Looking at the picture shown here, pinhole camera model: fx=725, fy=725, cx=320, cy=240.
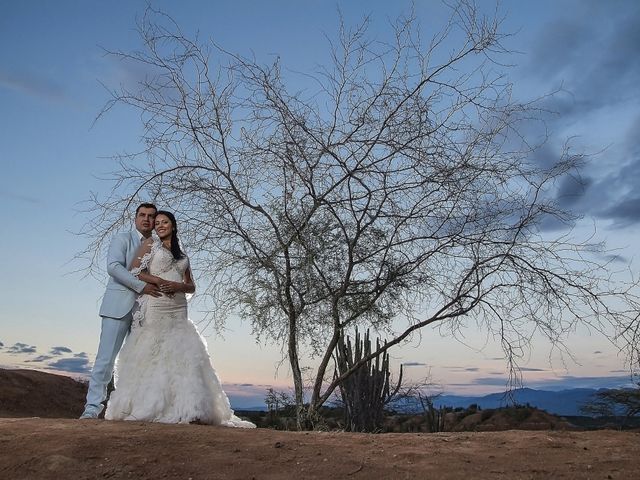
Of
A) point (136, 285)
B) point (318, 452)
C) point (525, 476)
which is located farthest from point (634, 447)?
point (136, 285)

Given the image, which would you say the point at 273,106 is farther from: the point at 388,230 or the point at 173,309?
the point at 173,309

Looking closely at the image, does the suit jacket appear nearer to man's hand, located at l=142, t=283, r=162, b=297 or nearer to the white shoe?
man's hand, located at l=142, t=283, r=162, b=297

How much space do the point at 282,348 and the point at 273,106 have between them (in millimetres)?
3984

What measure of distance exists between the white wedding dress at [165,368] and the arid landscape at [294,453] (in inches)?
19.8

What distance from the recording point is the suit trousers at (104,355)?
910 cm

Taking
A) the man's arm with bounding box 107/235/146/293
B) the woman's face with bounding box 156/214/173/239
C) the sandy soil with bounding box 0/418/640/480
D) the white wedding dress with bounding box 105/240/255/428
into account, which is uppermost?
the woman's face with bounding box 156/214/173/239

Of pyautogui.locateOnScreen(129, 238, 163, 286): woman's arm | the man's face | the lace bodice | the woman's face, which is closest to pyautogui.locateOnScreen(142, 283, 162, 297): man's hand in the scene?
pyautogui.locateOnScreen(129, 238, 163, 286): woman's arm

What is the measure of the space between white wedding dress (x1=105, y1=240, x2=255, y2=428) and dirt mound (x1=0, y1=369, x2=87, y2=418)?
9.84 meters

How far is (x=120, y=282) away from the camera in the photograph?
9.17 meters

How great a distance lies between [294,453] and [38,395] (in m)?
14.0

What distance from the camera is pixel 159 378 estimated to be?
28.0ft

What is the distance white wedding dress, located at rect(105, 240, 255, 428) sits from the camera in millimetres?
8500

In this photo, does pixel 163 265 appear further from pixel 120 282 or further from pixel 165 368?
pixel 165 368

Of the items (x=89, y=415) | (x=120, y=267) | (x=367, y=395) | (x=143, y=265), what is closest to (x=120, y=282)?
(x=120, y=267)
